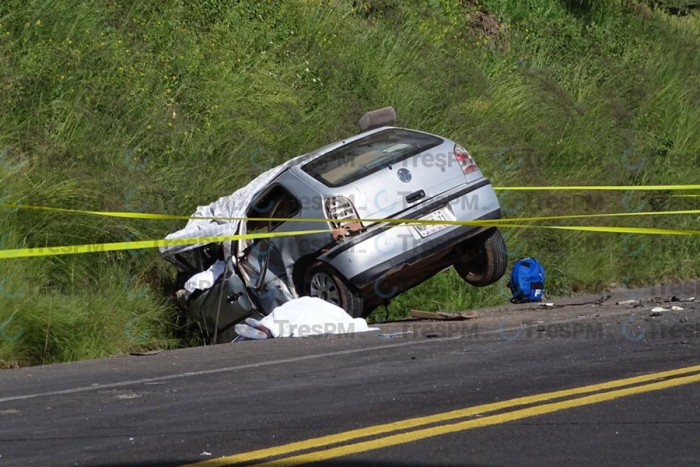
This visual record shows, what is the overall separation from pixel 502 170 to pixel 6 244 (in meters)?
6.92

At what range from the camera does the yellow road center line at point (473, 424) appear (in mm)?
5176

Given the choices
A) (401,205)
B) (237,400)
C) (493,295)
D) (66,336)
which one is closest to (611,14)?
(493,295)

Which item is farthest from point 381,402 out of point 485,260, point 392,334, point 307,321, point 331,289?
point 485,260

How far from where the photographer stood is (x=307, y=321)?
10.2m

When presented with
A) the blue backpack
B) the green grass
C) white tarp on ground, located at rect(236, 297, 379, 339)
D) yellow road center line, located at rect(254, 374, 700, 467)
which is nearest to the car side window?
white tarp on ground, located at rect(236, 297, 379, 339)

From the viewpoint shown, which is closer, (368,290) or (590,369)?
(590,369)

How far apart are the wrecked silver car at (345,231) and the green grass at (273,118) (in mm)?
864

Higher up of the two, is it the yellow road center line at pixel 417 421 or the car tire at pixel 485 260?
the car tire at pixel 485 260

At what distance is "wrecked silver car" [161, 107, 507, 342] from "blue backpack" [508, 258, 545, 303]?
4.33 ft

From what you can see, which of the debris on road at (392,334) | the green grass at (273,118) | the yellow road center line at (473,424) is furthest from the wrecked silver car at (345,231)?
the yellow road center line at (473,424)

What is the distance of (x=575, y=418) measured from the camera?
19.5ft

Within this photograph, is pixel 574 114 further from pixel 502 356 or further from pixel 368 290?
pixel 502 356

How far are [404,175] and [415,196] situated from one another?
0.66 feet

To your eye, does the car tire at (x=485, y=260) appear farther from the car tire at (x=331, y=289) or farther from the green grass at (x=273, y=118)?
the car tire at (x=331, y=289)
